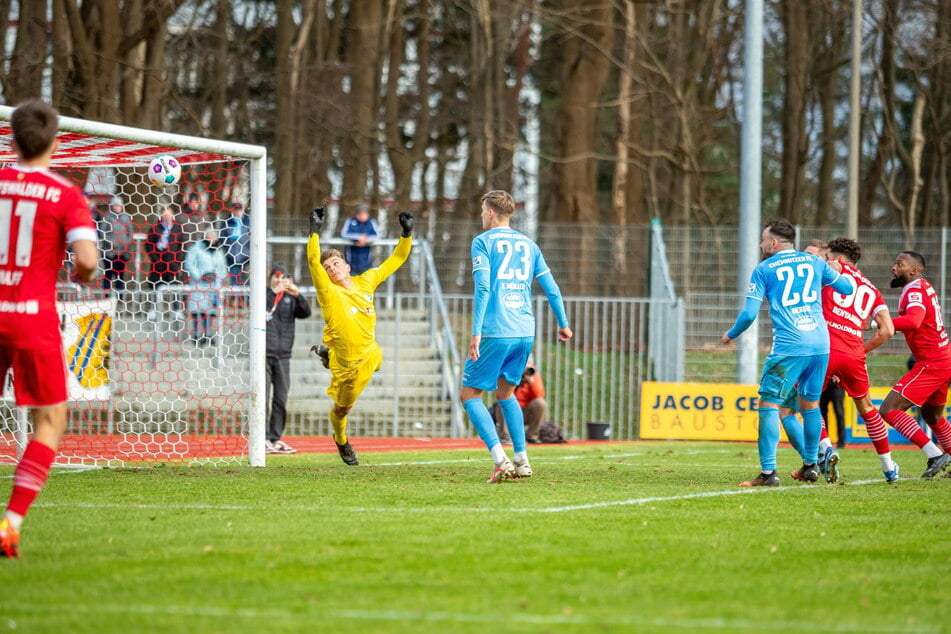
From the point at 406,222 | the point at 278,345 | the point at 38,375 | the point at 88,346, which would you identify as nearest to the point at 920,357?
the point at 406,222

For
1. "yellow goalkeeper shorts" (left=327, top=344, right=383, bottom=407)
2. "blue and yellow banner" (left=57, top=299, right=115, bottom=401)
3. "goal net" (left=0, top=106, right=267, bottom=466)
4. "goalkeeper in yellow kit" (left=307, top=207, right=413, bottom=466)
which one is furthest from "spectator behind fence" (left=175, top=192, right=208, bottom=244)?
"yellow goalkeeper shorts" (left=327, top=344, right=383, bottom=407)

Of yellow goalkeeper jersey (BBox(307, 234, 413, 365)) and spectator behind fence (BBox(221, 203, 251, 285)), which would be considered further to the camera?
spectator behind fence (BBox(221, 203, 251, 285))

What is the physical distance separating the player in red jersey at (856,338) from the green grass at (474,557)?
0.74 m

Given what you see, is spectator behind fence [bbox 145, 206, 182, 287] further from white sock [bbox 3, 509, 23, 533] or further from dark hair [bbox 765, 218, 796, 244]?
white sock [bbox 3, 509, 23, 533]

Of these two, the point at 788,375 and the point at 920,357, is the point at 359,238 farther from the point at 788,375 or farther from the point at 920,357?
the point at 788,375

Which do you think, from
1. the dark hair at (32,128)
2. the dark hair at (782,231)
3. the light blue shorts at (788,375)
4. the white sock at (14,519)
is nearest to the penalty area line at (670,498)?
the light blue shorts at (788,375)

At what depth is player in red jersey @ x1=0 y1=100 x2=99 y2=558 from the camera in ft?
20.5

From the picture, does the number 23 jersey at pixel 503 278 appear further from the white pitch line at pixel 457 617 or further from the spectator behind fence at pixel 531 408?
the spectator behind fence at pixel 531 408

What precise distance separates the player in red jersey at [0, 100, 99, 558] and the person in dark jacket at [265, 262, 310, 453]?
26.3 ft

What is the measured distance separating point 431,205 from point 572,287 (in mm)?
17383

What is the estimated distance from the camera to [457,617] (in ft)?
15.8

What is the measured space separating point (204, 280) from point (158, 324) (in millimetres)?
827

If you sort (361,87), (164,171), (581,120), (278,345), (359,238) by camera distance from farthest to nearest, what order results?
1. (361,87)
2. (581,120)
3. (359,238)
4. (278,345)
5. (164,171)

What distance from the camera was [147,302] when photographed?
16.9m
